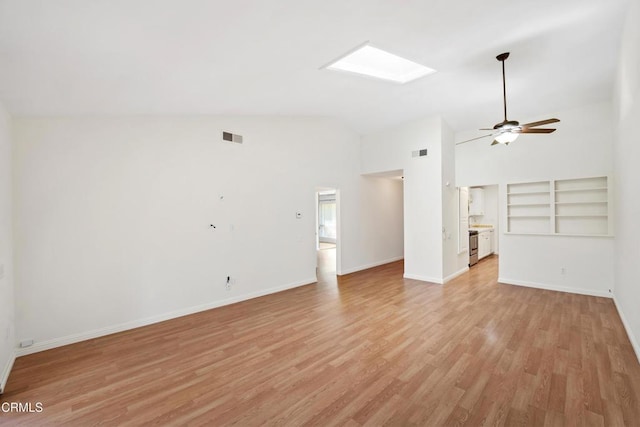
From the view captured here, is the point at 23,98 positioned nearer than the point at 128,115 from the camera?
Yes

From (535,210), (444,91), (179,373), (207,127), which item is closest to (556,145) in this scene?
(535,210)

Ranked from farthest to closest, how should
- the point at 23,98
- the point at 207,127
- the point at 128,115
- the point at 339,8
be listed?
the point at 207,127 → the point at 128,115 → the point at 23,98 → the point at 339,8

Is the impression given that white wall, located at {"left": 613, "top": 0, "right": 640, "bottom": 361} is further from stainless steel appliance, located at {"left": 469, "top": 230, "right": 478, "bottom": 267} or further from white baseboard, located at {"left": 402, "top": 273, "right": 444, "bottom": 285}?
stainless steel appliance, located at {"left": 469, "top": 230, "right": 478, "bottom": 267}

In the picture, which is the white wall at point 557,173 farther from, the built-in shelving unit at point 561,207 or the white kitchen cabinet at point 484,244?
the white kitchen cabinet at point 484,244

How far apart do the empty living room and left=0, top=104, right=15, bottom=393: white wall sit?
39mm

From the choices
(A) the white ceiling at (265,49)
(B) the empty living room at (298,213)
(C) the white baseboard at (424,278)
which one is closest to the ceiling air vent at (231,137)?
(B) the empty living room at (298,213)

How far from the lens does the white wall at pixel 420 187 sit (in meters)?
5.60

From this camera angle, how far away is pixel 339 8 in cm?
230

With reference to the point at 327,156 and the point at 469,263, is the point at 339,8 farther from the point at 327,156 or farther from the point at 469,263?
the point at 469,263

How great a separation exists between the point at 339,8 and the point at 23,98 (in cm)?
312

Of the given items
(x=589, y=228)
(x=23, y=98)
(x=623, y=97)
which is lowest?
(x=589, y=228)

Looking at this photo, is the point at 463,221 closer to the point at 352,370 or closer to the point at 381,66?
the point at 381,66

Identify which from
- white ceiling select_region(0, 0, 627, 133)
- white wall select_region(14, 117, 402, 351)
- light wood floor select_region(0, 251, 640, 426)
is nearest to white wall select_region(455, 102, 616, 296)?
white ceiling select_region(0, 0, 627, 133)

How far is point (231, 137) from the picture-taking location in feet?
15.1
